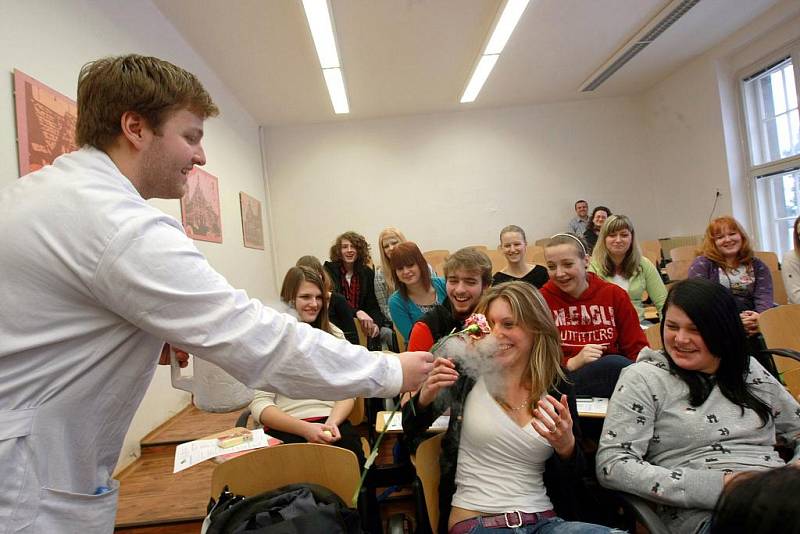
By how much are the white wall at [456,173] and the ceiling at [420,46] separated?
0.51 metres

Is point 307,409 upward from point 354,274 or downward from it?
downward

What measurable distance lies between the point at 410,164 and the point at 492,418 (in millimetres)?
6964

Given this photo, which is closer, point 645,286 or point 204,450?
point 204,450

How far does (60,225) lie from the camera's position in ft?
2.79

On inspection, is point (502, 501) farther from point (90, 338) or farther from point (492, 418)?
point (90, 338)

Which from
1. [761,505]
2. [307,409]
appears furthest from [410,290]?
[761,505]

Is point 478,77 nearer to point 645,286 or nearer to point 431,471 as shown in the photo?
point 645,286

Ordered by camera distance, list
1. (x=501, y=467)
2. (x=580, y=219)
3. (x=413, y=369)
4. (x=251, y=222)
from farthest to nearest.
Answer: (x=580, y=219) → (x=251, y=222) → (x=501, y=467) → (x=413, y=369)

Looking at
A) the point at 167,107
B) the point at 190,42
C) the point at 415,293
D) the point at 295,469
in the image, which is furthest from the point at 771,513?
the point at 190,42

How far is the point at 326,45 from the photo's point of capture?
5.03 m

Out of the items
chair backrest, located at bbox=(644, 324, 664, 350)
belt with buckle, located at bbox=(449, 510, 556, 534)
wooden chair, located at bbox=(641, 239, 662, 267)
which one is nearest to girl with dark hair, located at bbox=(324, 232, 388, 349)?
chair backrest, located at bbox=(644, 324, 664, 350)

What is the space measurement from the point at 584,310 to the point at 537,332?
92 centimetres

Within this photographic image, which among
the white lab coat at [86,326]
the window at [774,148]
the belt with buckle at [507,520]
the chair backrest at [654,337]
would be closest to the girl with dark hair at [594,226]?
the window at [774,148]

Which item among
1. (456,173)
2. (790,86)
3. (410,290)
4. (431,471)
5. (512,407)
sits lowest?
(431,471)
